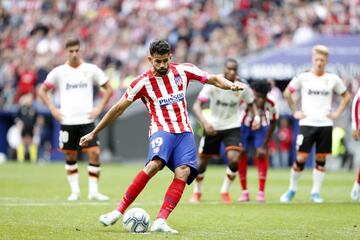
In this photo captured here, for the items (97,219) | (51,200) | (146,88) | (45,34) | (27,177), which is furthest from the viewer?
(45,34)

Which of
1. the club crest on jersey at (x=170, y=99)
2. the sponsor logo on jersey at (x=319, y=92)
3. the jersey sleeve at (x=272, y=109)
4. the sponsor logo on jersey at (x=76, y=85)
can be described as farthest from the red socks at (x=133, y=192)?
the jersey sleeve at (x=272, y=109)

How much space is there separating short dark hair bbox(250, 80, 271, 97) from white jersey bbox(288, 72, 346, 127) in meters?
0.53

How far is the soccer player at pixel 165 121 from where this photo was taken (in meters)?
10.9

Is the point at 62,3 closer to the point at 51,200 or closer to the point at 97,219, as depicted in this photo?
the point at 51,200

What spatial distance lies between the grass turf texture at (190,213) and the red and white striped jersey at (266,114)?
130 cm

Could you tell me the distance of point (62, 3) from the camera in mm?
36438

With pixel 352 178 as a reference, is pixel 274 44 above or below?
above

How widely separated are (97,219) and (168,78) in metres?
2.20

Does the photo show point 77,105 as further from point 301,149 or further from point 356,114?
point 356,114

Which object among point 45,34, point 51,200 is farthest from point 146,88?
point 45,34

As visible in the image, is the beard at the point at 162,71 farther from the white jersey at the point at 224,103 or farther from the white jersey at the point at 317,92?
the white jersey at the point at 317,92

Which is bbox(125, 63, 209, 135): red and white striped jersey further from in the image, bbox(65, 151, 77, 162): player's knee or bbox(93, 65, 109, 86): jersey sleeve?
bbox(65, 151, 77, 162): player's knee

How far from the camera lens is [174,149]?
1112 centimetres

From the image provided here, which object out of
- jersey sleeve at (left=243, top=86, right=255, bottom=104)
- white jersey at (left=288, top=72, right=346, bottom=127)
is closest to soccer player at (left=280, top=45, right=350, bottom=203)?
white jersey at (left=288, top=72, right=346, bottom=127)
